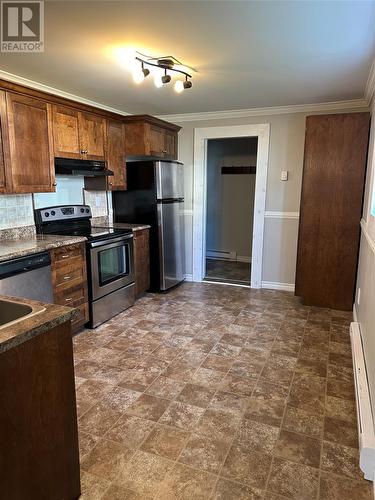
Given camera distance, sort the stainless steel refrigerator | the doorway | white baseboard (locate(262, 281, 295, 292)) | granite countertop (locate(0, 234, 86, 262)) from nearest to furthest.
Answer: granite countertop (locate(0, 234, 86, 262))
the stainless steel refrigerator
white baseboard (locate(262, 281, 295, 292))
the doorway

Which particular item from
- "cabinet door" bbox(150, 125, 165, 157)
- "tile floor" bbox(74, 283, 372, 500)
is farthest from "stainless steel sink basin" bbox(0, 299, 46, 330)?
"cabinet door" bbox(150, 125, 165, 157)

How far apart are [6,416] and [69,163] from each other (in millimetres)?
2626

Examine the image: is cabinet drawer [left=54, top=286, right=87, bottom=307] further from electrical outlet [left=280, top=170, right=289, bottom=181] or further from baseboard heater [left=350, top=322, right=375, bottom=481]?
electrical outlet [left=280, top=170, right=289, bottom=181]

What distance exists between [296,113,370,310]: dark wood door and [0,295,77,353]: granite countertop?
310 centimetres

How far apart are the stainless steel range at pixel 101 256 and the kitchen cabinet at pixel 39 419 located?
6.19ft

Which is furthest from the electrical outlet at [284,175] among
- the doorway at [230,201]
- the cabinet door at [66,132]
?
the cabinet door at [66,132]

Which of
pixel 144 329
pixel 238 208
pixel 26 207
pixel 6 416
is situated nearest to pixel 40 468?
pixel 6 416

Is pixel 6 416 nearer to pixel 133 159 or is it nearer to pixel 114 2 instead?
pixel 114 2

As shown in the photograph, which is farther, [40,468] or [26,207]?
[26,207]

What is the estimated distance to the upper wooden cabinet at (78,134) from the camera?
10.3 feet

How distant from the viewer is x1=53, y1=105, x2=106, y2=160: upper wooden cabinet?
3148 mm

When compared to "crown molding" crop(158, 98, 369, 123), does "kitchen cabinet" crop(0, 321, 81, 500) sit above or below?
below

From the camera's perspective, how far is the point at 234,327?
3.34 metres

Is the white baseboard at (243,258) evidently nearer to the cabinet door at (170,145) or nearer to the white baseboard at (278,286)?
the white baseboard at (278,286)
